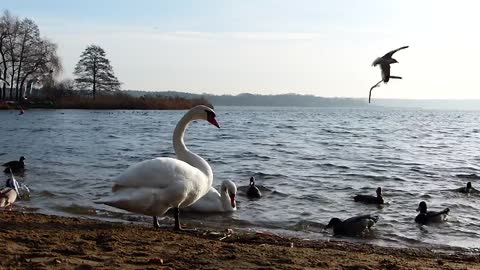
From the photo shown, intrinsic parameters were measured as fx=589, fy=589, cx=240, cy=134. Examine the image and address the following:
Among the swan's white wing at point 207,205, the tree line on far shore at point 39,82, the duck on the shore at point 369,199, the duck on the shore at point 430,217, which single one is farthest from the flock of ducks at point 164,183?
the tree line on far shore at point 39,82

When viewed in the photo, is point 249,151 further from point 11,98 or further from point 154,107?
point 154,107

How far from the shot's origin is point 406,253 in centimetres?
847

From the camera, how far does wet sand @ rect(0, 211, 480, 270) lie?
5680 mm

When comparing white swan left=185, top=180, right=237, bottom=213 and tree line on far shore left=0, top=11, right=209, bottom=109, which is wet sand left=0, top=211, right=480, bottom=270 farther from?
tree line on far shore left=0, top=11, right=209, bottom=109

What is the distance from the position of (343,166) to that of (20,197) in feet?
40.1

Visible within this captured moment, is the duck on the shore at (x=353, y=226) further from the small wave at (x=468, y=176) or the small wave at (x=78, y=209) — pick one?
the small wave at (x=468, y=176)

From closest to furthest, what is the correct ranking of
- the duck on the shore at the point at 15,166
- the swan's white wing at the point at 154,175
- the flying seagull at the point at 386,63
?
the flying seagull at the point at 386,63 → the swan's white wing at the point at 154,175 → the duck on the shore at the point at 15,166

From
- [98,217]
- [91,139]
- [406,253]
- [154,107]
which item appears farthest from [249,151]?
[154,107]

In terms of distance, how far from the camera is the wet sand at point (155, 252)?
5.68 metres

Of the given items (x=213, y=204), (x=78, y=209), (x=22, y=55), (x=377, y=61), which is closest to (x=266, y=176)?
(x=213, y=204)

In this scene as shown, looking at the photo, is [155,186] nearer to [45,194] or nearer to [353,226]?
[353,226]

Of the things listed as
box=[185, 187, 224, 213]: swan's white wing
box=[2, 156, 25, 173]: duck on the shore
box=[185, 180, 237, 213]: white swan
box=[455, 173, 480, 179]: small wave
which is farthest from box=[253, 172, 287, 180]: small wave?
box=[2, 156, 25, 173]: duck on the shore

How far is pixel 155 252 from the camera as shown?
20.6ft

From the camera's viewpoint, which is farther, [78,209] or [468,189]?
[468,189]
